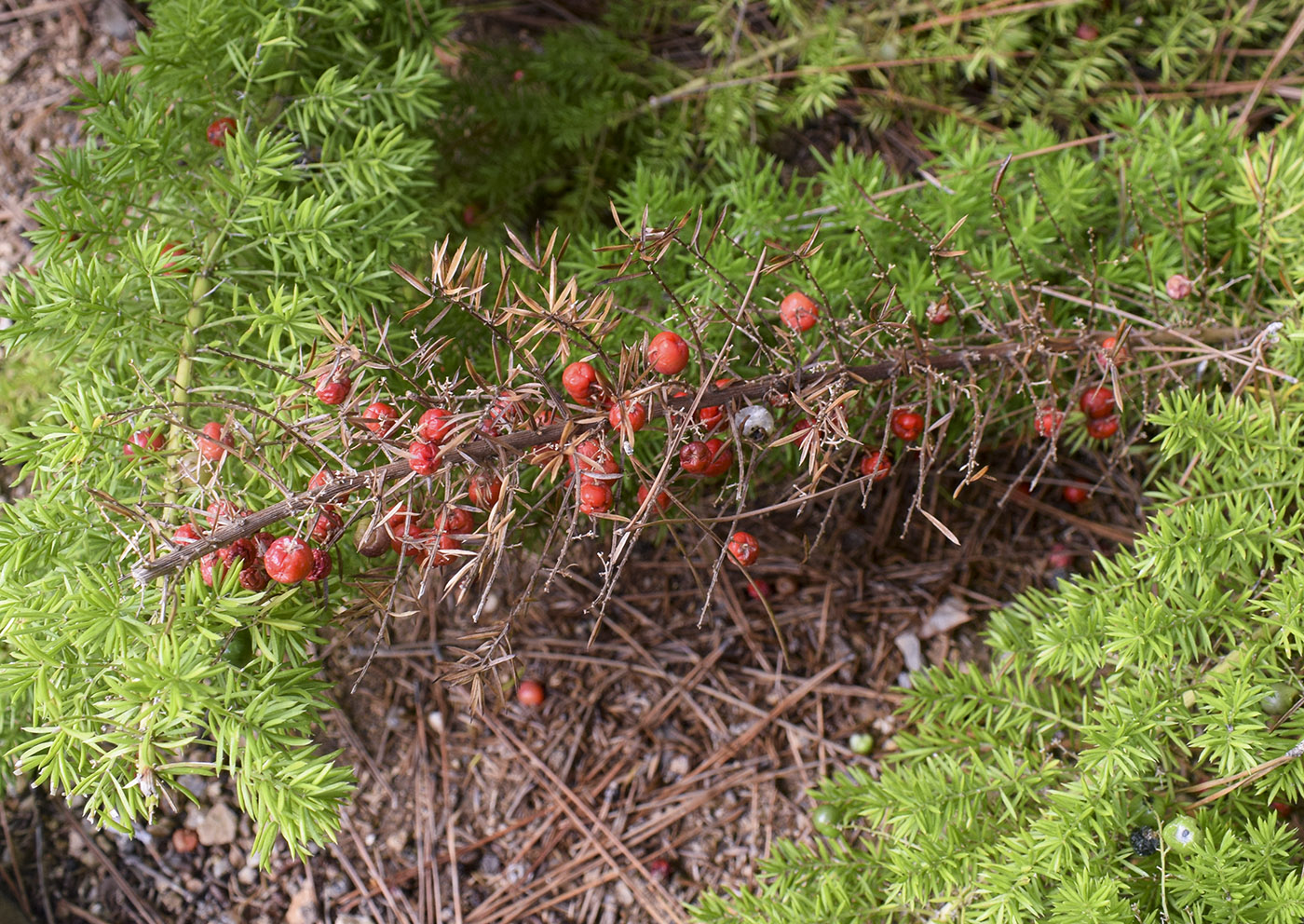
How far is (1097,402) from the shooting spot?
5.06 ft

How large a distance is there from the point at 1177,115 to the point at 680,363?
1358 mm

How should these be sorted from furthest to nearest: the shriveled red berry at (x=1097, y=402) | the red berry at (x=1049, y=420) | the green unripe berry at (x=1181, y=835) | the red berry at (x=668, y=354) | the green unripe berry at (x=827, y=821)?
the green unripe berry at (x=827, y=821) → the shriveled red berry at (x=1097, y=402) → the red berry at (x=1049, y=420) → the green unripe berry at (x=1181, y=835) → the red berry at (x=668, y=354)

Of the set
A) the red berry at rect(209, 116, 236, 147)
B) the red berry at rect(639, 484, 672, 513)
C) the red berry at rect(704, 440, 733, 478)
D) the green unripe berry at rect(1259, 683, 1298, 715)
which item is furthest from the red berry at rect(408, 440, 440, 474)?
the green unripe berry at rect(1259, 683, 1298, 715)

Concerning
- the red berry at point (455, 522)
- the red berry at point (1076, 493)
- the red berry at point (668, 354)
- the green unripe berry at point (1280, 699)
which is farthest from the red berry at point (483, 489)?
the red berry at point (1076, 493)

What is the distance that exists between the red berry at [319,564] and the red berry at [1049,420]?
43.1 inches

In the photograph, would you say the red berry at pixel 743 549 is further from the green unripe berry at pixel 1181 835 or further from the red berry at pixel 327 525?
the green unripe berry at pixel 1181 835

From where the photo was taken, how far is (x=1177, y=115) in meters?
1.80

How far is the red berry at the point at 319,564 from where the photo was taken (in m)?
1.11

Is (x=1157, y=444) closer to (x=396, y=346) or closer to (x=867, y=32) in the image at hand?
(x=867, y=32)

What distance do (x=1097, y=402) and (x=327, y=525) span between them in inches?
50.8

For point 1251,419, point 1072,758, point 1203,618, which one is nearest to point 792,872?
point 1072,758

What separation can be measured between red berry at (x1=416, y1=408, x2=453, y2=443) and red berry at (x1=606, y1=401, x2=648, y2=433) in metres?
0.20

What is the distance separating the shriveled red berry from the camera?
1538mm

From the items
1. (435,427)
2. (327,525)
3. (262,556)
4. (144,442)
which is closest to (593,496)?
(435,427)
